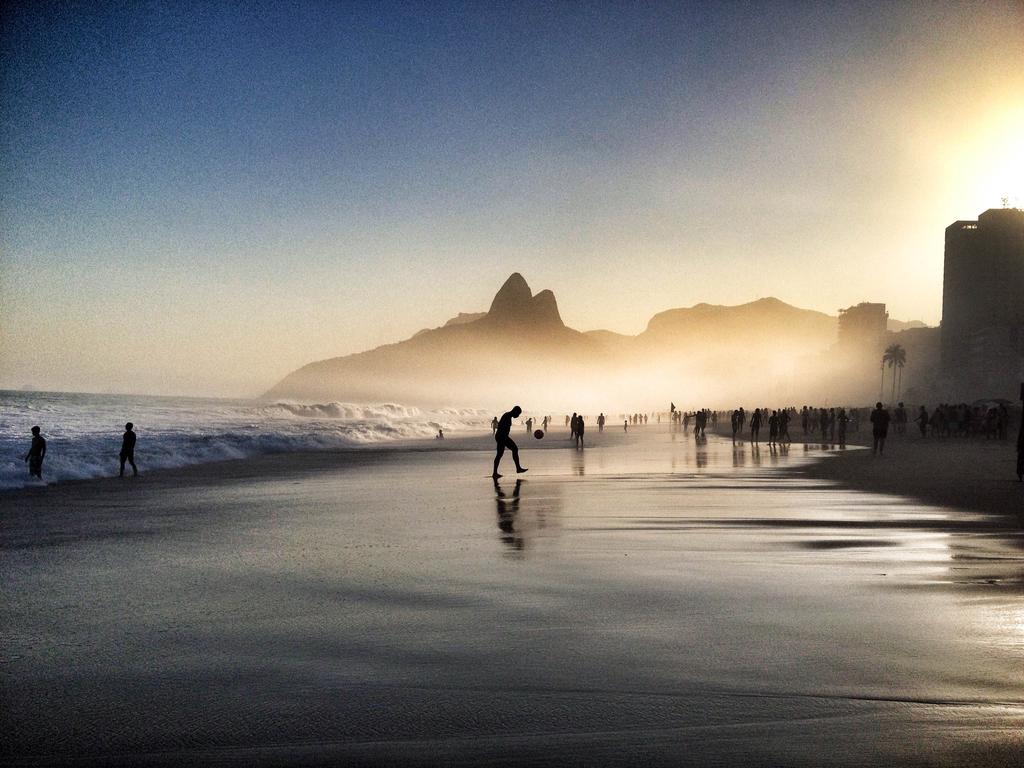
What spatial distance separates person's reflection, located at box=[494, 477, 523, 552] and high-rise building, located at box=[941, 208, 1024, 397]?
190232 mm

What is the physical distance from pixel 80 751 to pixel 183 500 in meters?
13.5

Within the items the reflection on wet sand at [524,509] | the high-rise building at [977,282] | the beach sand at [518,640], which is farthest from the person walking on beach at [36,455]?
the high-rise building at [977,282]

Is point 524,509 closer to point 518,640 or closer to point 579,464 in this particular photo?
point 518,640

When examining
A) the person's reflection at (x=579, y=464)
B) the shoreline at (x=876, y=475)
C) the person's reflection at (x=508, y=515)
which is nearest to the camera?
the person's reflection at (x=508, y=515)

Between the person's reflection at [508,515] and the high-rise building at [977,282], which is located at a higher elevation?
the high-rise building at [977,282]

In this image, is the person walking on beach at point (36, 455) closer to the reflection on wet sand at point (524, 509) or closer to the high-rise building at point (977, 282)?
the reflection on wet sand at point (524, 509)

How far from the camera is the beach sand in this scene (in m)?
3.86

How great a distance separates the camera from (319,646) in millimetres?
5539

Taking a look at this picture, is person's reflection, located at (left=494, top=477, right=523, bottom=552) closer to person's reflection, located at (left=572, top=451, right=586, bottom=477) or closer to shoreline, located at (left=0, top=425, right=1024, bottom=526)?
person's reflection, located at (left=572, top=451, right=586, bottom=477)

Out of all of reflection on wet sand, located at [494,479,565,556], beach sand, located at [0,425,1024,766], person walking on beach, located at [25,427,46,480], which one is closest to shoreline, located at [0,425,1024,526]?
person walking on beach, located at [25,427,46,480]

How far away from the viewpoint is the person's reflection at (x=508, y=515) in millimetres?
10242

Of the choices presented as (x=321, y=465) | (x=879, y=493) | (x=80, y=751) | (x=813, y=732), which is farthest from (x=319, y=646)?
(x=321, y=465)

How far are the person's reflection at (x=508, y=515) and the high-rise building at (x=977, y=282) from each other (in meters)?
190

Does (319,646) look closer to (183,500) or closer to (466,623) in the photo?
(466,623)
